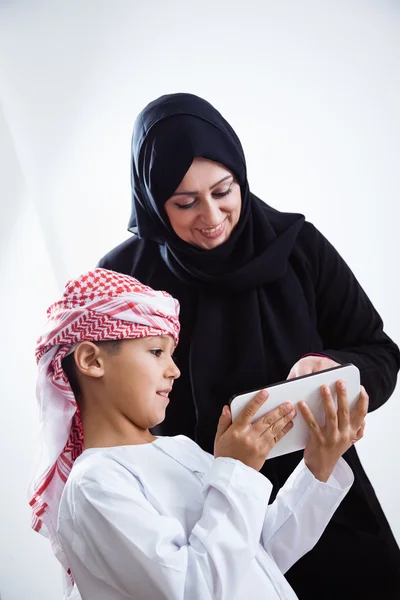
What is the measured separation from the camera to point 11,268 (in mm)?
2582

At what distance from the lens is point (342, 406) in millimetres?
1265

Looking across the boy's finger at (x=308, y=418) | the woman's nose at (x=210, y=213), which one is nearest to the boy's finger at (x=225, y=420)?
the boy's finger at (x=308, y=418)

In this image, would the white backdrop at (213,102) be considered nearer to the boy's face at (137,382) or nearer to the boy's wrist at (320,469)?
the boy's wrist at (320,469)

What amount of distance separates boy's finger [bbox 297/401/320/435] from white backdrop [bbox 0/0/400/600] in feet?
3.58

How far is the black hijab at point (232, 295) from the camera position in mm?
1543

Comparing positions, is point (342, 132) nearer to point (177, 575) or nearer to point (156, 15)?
point (156, 15)

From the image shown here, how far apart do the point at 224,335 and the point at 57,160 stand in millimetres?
1187

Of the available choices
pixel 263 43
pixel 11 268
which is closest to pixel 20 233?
pixel 11 268

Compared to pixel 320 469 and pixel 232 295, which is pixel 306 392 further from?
pixel 232 295

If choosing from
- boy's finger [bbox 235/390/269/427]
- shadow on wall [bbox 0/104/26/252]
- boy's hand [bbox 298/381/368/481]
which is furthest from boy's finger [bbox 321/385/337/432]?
shadow on wall [bbox 0/104/26/252]

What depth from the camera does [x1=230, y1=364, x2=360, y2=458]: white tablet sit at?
1.24 metres

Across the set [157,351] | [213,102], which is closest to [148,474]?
[157,351]

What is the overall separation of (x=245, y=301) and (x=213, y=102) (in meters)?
0.97

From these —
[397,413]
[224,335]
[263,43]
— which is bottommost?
[397,413]
